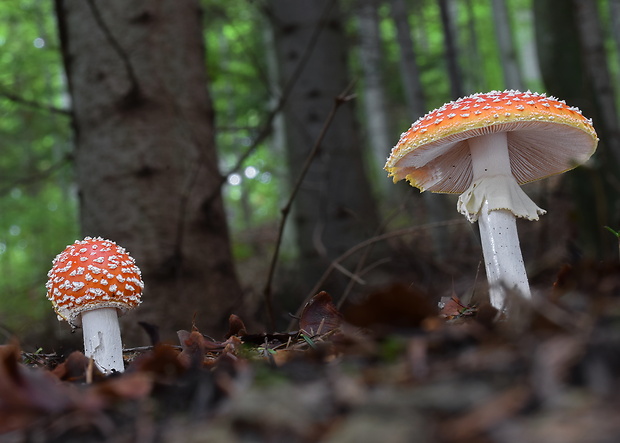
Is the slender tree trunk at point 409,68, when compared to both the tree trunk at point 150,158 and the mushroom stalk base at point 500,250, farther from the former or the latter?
the mushroom stalk base at point 500,250

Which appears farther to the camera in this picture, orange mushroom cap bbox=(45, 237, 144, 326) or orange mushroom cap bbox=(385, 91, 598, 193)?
orange mushroom cap bbox=(45, 237, 144, 326)

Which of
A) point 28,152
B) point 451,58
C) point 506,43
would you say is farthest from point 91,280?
point 28,152

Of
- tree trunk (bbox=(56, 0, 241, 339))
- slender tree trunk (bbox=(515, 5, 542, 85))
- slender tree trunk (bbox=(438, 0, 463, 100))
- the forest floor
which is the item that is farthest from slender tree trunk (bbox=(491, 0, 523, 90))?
the forest floor

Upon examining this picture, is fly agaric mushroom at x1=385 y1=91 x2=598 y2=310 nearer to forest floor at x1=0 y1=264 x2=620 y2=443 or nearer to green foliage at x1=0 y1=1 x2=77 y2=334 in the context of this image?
forest floor at x1=0 y1=264 x2=620 y2=443

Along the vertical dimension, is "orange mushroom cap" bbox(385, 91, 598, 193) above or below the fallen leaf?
above

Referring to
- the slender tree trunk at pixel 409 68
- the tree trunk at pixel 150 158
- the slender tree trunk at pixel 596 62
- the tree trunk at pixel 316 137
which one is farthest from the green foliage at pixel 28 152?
the slender tree trunk at pixel 596 62

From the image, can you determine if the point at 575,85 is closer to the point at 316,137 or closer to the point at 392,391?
the point at 316,137

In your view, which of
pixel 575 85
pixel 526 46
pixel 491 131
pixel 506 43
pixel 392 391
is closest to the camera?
pixel 392 391
